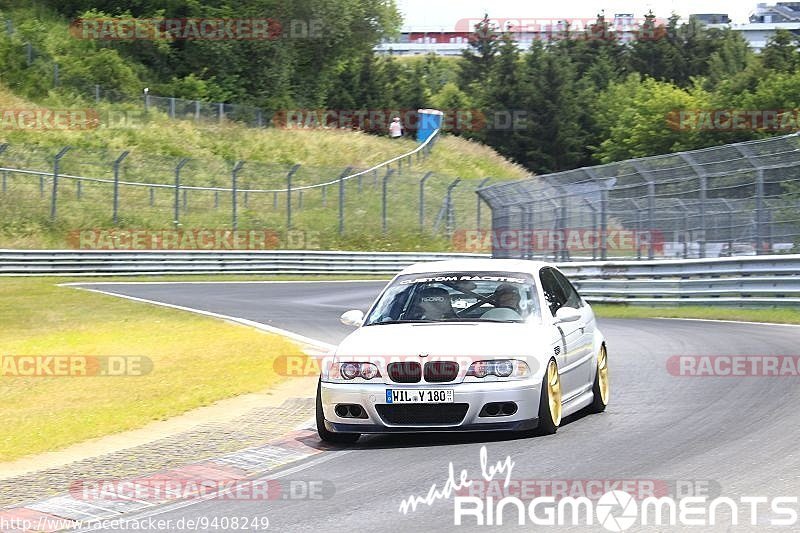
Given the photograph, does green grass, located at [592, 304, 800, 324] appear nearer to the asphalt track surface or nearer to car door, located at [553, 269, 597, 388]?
the asphalt track surface

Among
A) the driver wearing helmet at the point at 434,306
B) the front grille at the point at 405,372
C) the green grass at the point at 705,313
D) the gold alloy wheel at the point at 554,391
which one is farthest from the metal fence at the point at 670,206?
the front grille at the point at 405,372

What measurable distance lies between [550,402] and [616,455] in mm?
1011

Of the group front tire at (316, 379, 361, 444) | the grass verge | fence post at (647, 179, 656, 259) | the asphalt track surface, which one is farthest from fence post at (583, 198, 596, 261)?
front tire at (316, 379, 361, 444)

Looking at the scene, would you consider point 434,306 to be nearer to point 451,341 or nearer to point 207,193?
point 451,341

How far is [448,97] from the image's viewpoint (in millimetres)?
120500

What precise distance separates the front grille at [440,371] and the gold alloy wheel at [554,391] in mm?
725

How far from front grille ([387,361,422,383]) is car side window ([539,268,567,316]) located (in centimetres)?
166

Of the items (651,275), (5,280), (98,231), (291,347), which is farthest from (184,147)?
(291,347)

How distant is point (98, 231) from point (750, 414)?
3225 centimetres

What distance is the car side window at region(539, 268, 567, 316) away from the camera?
10531 millimetres

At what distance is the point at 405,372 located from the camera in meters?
9.20

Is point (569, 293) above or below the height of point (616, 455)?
above

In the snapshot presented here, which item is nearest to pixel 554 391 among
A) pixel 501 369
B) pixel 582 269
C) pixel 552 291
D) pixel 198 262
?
pixel 501 369

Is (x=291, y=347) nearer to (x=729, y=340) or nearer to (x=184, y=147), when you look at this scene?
(x=729, y=340)
